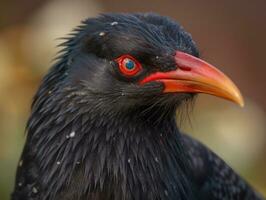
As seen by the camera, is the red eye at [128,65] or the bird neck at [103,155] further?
the bird neck at [103,155]

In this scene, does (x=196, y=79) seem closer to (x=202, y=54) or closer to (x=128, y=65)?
(x=128, y=65)

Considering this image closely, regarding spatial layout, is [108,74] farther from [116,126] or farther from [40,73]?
[40,73]

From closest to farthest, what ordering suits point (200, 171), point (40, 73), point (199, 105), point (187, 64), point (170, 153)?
point (187, 64)
point (170, 153)
point (200, 171)
point (40, 73)
point (199, 105)

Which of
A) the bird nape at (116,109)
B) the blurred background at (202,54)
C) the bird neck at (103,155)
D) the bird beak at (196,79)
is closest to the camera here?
the bird beak at (196,79)

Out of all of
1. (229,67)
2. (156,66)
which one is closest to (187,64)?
(156,66)

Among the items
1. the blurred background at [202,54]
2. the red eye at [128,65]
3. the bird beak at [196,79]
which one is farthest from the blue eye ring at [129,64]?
the blurred background at [202,54]

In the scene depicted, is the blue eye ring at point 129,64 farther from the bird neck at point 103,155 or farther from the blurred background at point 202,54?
the blurred background at point 202,54

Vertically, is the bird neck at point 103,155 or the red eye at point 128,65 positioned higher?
the red eye at point 128,65

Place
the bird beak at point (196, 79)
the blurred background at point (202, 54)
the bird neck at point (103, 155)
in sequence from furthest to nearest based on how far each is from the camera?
the blurred background at point (202, 54)
the bird neck at point (103, 155)
the bird beak at point (196, 79)
